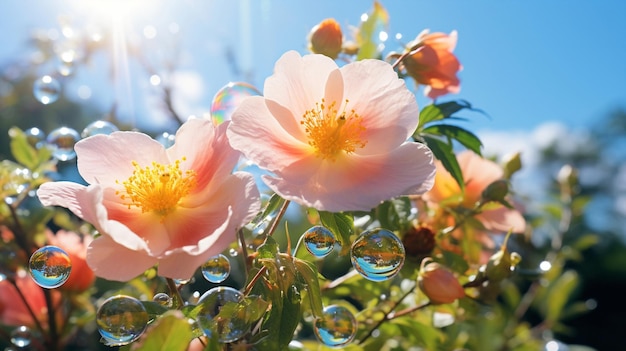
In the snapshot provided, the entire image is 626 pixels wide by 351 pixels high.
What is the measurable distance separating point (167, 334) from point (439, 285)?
0.30 meters

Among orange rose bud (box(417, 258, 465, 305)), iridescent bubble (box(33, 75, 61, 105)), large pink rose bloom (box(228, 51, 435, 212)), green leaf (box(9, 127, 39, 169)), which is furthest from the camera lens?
iridescent bubble (box(33, 75, 61, 105))

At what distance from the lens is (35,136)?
2.65ft

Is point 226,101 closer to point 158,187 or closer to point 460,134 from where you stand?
point 158,187

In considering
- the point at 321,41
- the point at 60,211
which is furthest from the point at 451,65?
the point at 60,211

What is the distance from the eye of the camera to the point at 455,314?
29.7 inches

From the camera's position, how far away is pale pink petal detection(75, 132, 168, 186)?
45 cm

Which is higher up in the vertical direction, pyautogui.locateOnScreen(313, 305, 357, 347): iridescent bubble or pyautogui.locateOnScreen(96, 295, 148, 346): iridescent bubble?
pyautogui.locateOnScreen(96, 295, 148, 346): iridescent bubble

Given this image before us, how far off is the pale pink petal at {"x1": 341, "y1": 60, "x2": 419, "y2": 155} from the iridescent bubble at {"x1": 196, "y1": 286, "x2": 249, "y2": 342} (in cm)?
17

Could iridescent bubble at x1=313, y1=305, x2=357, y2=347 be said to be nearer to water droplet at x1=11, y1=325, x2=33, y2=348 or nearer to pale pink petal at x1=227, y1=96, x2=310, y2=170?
pale pink petal at x1=227, y1=96, x2=310, y2=170

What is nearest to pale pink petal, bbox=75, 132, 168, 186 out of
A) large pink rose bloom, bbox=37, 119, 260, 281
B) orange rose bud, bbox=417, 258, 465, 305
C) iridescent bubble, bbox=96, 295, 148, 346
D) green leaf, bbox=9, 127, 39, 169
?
large pink rose bloom, bbox=37, 119, 260, 281

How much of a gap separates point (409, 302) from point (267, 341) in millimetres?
381

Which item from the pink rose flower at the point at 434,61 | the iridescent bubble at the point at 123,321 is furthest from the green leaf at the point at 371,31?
the iridescent bubble at the point at 123,321

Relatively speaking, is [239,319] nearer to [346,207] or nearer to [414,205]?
[346,207]

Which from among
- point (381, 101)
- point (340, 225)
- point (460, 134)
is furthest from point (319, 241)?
point (460, 134)
